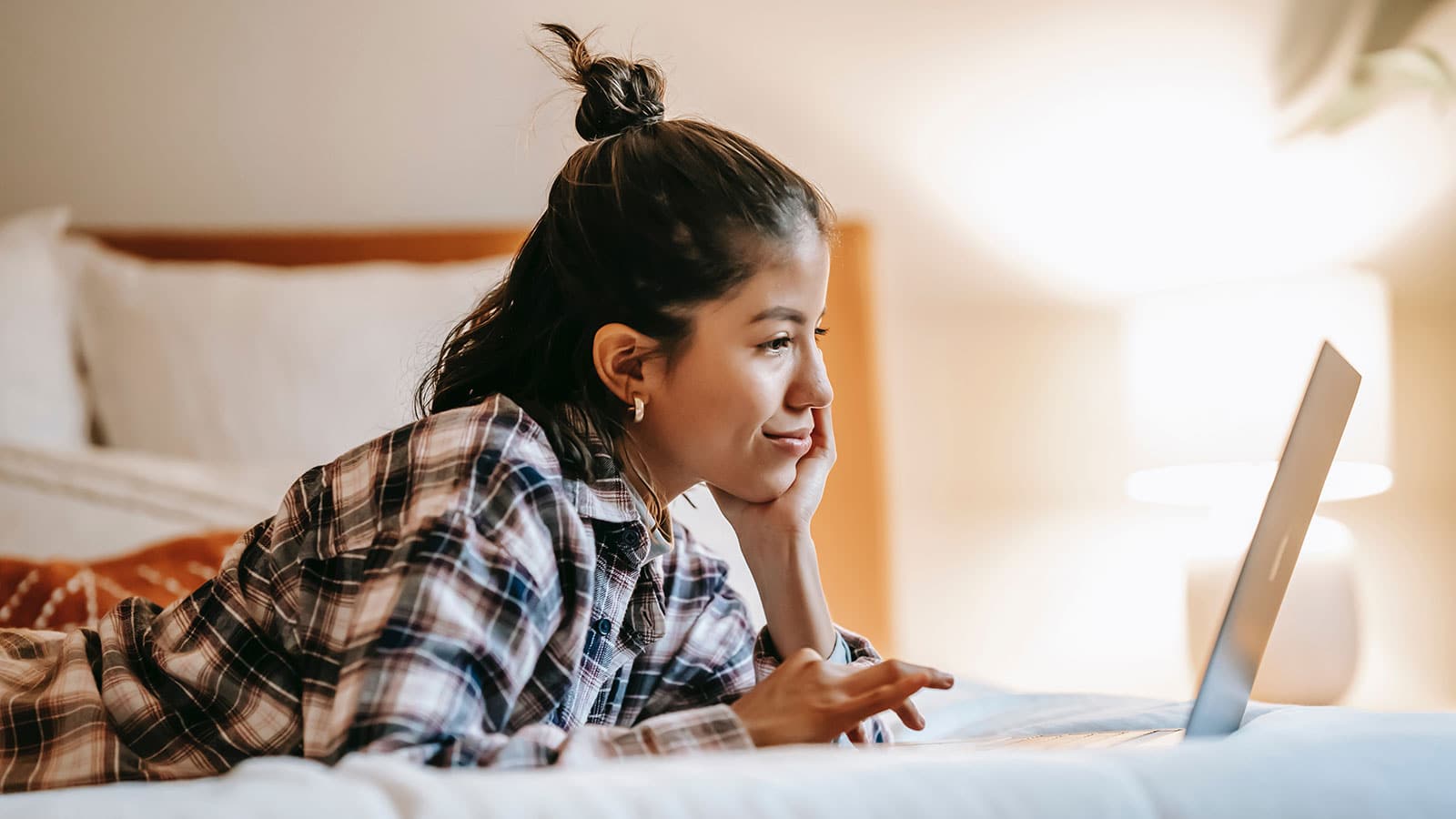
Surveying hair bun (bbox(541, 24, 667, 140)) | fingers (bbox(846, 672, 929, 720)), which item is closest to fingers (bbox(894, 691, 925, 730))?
fingers (bbox(846, 672, 929, 720))

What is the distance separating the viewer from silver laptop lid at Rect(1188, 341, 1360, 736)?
2.15 feet

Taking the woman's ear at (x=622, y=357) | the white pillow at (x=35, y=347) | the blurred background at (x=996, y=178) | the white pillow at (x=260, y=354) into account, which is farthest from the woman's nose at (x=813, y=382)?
the white pillow at (x=35, y=347)

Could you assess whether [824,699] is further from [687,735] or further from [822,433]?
[822,433]

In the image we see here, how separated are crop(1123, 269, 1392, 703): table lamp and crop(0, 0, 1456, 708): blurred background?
0.19m

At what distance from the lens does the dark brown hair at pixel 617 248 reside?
32.3 inches

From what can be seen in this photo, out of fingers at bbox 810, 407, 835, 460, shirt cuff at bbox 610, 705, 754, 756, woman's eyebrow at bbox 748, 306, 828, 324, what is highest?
woman's eyebrow at bbox 748, 306, 828, 324

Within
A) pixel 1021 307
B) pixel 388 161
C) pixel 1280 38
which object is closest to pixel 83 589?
pixel 388 161

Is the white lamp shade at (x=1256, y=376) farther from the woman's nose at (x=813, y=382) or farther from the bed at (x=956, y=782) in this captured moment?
the woman's nose at (x=813, y=382)

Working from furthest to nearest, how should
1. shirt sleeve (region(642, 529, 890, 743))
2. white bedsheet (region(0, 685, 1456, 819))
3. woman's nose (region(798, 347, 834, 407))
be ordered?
shirt sleeve (region(642, 529, 890, 743)) < woman's nose (region(798, 347, 834, 407)) < white bedsheet (region(0, 685, 1456, 819))

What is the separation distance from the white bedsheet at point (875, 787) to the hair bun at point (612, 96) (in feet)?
1.65

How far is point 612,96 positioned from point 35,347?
1.08 metres

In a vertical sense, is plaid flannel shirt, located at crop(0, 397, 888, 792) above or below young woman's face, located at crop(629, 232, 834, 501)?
below

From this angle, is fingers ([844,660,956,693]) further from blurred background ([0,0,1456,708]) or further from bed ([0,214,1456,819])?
blurred background ([0,0,1456,708])

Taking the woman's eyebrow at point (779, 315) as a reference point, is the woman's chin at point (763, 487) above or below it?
below
